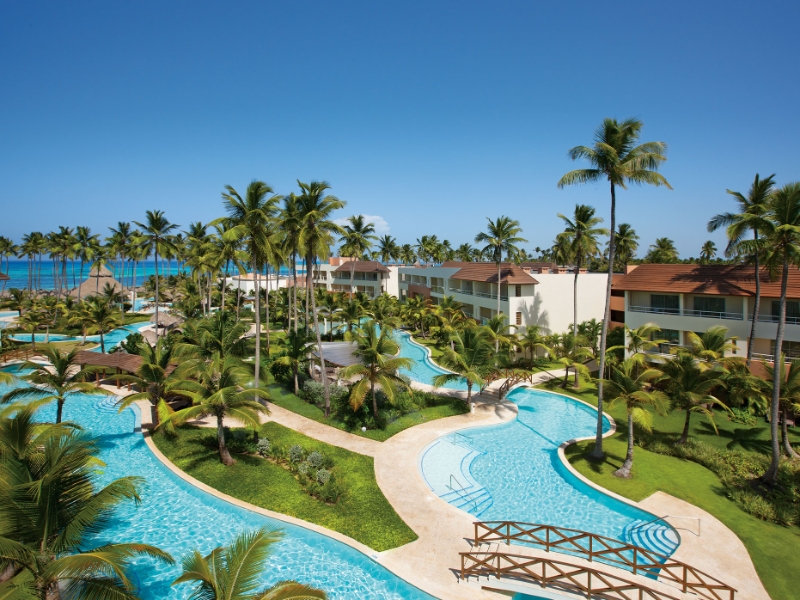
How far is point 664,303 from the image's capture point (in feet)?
102

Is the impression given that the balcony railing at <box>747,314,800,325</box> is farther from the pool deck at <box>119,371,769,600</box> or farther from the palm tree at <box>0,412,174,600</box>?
the palm tree at <box>0,412,174,600</box>

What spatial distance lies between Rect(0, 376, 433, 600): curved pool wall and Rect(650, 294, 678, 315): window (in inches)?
1100

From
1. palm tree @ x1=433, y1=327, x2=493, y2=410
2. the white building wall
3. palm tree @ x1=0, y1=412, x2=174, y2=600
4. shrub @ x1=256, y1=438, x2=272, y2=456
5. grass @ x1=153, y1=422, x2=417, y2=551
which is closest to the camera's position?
palm tree @ x1=0, y1=412, x2=174, y2=600

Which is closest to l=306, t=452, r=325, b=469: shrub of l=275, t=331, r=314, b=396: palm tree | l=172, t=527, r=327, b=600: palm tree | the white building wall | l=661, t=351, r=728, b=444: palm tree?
l=275, t=331, r=314, b=396: palm tree

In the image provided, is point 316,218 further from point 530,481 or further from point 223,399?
point 530,481

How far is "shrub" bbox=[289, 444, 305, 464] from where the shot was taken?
63.2 ft

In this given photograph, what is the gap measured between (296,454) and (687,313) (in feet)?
92.8

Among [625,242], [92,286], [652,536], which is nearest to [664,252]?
[625,242]

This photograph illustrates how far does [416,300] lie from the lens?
51656mm

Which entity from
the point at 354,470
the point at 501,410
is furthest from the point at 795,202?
the point at 354,470

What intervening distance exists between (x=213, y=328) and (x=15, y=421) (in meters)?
16.1

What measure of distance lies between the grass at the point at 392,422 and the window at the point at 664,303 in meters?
17.0

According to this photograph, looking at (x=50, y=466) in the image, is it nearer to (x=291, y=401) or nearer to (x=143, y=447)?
(x=143, y=447)

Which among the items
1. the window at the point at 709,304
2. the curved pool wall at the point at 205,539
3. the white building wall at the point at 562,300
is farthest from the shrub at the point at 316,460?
the window at the point at 709,304
